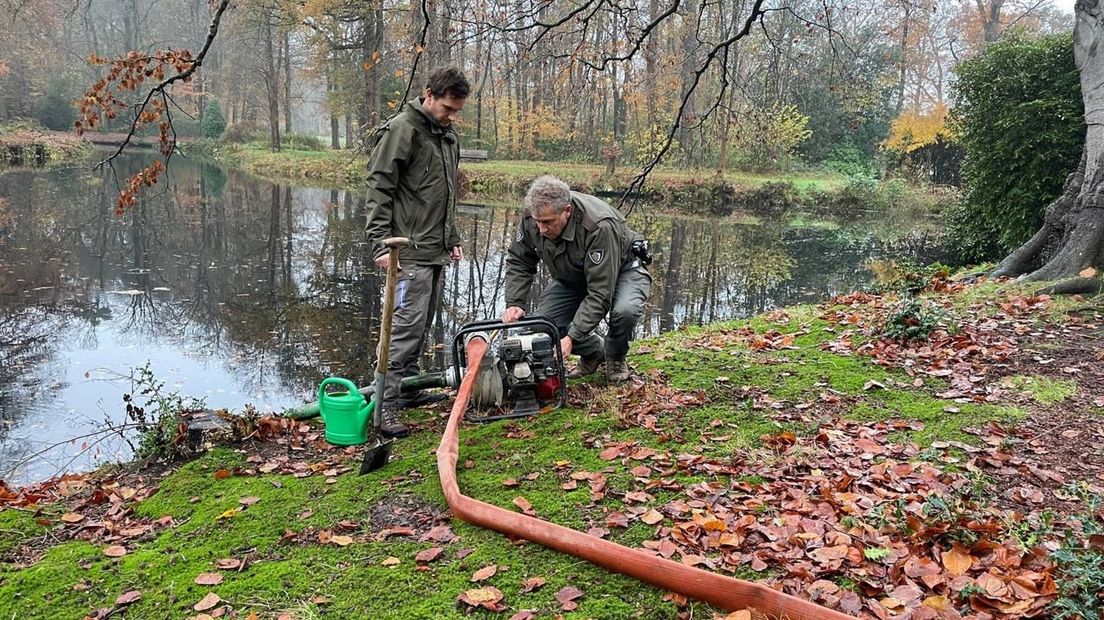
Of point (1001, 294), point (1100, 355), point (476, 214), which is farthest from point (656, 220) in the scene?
point (1100, 355)

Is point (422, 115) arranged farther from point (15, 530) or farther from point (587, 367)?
point (15, 530)

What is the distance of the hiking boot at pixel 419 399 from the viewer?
4.88m

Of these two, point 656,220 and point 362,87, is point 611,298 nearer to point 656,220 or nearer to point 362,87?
point 656,220

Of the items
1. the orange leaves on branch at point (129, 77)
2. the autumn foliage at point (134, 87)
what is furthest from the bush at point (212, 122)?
the orange leaves on branch at point (129, 77)

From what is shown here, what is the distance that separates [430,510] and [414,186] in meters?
1.99

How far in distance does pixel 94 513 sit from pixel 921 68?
31416 millimetres

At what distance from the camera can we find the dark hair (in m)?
4.16

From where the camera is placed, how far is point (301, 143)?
38.1 meters

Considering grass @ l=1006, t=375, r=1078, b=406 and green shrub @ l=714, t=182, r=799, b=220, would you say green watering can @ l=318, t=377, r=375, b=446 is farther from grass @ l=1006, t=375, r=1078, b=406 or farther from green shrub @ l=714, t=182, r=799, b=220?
green shrub @ l=714, t=182, r=799, b=220

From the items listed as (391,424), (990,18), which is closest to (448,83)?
(391,424)

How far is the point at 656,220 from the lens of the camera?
61.6ft

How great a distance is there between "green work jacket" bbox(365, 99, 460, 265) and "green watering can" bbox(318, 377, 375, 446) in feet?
2.82

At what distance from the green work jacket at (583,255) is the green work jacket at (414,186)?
0.49 meters

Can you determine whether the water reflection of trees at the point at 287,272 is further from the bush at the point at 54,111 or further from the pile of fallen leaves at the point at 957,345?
the bush at the point at 54,111
